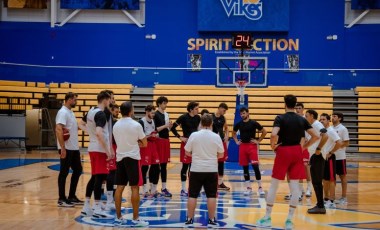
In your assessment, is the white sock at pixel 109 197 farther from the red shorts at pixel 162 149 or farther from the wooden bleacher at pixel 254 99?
the wooden bleacher at pixel 254 99

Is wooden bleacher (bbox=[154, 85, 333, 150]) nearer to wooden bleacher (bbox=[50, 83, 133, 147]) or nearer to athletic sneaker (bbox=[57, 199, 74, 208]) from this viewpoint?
wooden bleacher (bbox=[50, 83, 133, 147])

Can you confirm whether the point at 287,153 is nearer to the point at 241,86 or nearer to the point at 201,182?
the point at 201,182

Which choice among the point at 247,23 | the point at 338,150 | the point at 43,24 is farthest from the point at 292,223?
the point at 43,24

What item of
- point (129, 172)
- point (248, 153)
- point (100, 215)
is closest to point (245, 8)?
point (248, 153)

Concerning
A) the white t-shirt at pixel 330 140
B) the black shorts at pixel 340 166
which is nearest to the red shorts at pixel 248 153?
the black shorts at pixel 340 166

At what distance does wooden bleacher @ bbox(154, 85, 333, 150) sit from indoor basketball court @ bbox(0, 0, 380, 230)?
0.05 metres

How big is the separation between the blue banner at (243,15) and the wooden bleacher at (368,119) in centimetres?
510

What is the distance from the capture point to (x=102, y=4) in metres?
28.6

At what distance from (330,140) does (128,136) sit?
4008mm

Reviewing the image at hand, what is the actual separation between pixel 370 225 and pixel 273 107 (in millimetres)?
17554

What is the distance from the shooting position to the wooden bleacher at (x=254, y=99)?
25.4m

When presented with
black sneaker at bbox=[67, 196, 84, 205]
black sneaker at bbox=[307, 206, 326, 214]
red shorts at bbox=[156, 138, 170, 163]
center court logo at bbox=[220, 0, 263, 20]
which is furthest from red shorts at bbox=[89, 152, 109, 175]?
center court logo at bbox=[220, 0, 263, 20]

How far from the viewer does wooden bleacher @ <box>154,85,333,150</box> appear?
2544 cm

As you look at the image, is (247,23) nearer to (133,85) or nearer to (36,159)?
(133,85)
